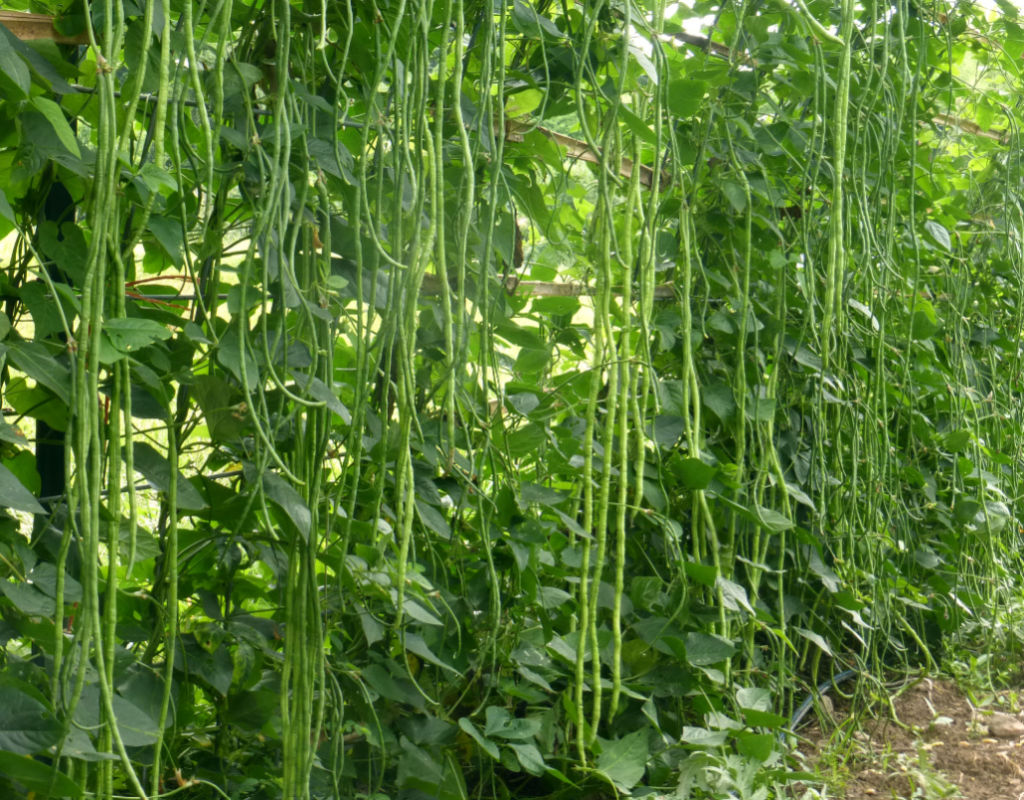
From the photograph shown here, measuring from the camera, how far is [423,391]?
3.94 feet

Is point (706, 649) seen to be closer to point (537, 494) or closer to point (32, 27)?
point (537, 494)

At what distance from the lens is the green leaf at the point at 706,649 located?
1371mm

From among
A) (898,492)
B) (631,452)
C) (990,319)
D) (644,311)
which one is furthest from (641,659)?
(990,319)

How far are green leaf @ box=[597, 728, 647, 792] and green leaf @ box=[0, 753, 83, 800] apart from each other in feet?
2.33

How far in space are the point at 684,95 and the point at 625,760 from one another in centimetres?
93

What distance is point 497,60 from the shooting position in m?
1.07

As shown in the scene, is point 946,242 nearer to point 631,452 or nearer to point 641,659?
point 631,452

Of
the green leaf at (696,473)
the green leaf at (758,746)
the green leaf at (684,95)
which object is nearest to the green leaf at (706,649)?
the green leaf at (758,746)

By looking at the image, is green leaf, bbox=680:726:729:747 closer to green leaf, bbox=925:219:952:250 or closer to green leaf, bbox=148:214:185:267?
green leaf, bbox=148:214:185:267

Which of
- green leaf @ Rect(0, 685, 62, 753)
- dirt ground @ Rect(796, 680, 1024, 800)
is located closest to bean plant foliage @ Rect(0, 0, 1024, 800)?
green leaf @ Rect(0, 685, 62, 753)

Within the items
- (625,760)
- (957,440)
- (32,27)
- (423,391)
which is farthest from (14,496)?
(957,440)

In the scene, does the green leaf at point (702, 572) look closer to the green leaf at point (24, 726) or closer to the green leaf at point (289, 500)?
the green leaf at point (289, 500)

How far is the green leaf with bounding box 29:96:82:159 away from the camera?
27.8 inches

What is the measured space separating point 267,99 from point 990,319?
226 centimetres
